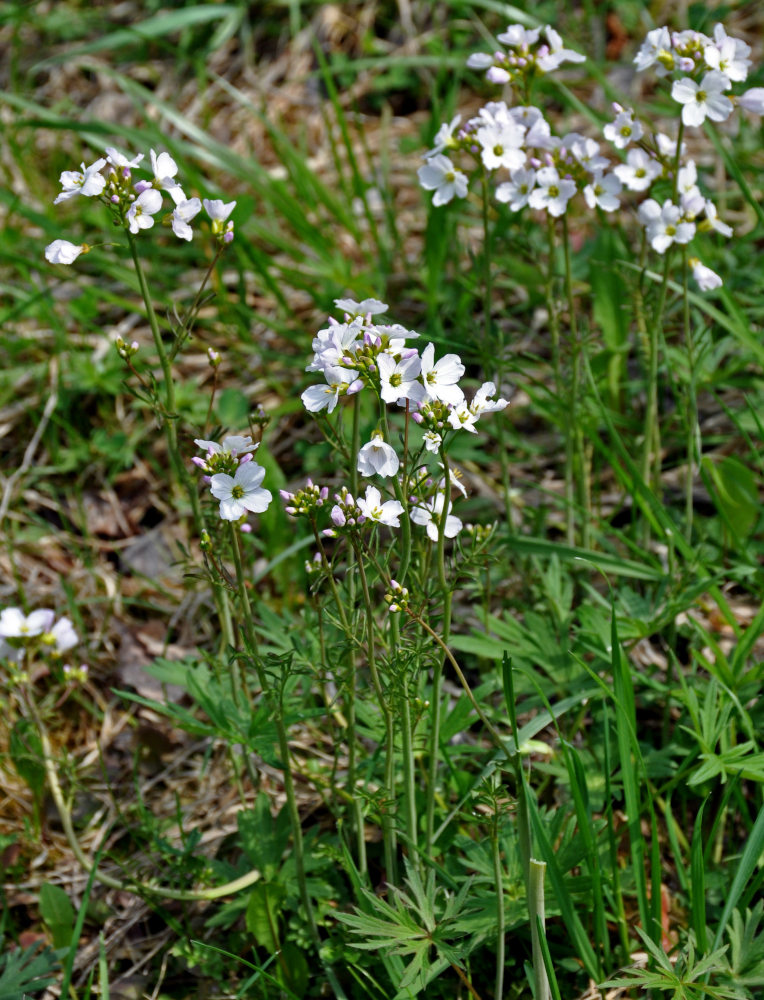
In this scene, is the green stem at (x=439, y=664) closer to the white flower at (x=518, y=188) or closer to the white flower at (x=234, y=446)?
the white flower at (x=234, y=446)

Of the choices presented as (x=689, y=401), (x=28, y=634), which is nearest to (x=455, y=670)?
(x=689, y=401)

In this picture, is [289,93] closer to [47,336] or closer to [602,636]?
[47,336]

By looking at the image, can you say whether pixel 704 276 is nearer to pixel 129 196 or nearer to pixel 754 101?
pixel 754 101

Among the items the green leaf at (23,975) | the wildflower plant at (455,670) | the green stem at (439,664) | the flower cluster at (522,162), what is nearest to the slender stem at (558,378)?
the wildflower plant at (455,670)

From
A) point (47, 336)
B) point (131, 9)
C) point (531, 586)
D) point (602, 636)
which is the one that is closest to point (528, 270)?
point (531, 586)

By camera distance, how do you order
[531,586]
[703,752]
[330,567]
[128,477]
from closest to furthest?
1. [330,567]
2. [703,752]
3. [531,586]
4. [128,477]
